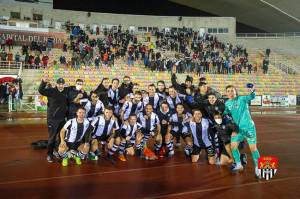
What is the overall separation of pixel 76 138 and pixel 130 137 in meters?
1.51

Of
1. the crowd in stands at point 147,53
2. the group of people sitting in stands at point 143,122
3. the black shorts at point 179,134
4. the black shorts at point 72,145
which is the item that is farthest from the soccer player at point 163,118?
the crowd in stands at point 147,53

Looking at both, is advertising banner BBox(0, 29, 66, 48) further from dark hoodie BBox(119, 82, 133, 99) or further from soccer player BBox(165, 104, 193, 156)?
soccer player BBox(165, 104, 193, 156)

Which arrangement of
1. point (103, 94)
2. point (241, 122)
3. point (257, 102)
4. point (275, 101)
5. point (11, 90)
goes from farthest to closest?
point (275, 101), point (257, 102), point (11, 90), point (103, 94), point (241, 122)

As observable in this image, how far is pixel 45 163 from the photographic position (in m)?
7.91

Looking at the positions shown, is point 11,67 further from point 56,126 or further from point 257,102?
point 56,126

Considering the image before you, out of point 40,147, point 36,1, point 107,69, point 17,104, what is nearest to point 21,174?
point 40,147

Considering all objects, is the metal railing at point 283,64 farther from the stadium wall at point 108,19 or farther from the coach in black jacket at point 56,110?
the coach in black jacket at point 56,110

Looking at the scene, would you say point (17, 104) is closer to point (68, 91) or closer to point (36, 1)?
point (68, 91)

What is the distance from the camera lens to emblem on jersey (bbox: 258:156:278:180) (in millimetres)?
6566

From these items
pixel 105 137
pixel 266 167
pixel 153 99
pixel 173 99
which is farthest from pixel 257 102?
pixel 266 167

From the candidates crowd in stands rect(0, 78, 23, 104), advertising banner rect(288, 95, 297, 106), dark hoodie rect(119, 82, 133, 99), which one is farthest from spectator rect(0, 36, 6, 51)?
advertising banner rect(288, 95, 297, 106)

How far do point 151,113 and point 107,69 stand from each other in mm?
20519

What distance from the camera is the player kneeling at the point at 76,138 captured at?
25.0ft

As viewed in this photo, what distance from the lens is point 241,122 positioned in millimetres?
6902
